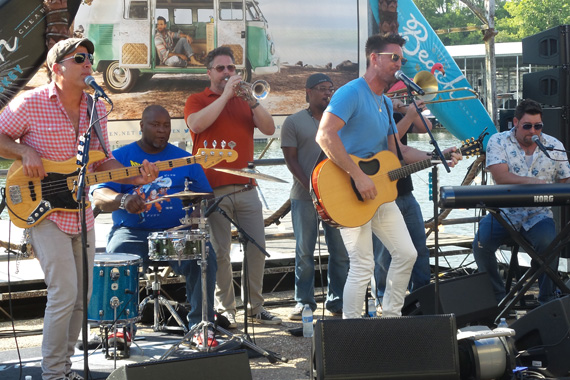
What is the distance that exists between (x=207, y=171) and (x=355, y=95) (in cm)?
153

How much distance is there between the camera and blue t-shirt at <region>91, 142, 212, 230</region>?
5.89 m

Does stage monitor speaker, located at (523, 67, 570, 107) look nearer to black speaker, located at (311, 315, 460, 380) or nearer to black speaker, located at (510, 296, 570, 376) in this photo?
black speaker, located at (510, 296, 570, 376)

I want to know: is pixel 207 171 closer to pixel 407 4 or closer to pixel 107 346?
pixel 107 346

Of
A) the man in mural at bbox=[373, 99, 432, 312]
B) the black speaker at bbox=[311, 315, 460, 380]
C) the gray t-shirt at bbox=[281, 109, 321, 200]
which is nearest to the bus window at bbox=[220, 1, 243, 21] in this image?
the gray t-shirt at bbox=[281, 109, 321, 200]

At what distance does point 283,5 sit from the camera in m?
8.01

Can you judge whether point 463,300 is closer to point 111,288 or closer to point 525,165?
point 525,165

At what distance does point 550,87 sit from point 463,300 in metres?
2.93

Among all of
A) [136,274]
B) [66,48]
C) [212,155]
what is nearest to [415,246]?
[212,155]

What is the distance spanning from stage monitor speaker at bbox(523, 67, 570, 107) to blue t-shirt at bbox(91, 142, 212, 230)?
3514 mm

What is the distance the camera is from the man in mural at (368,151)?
17.5 ft

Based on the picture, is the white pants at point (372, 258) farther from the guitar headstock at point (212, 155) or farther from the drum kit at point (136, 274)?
the guitar headstock at point (212, 155)

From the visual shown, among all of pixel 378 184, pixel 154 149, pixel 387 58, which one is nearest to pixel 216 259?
pixel 154 149

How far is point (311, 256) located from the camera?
22.2ft

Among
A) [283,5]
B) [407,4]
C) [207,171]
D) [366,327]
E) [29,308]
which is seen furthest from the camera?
[407,4]
